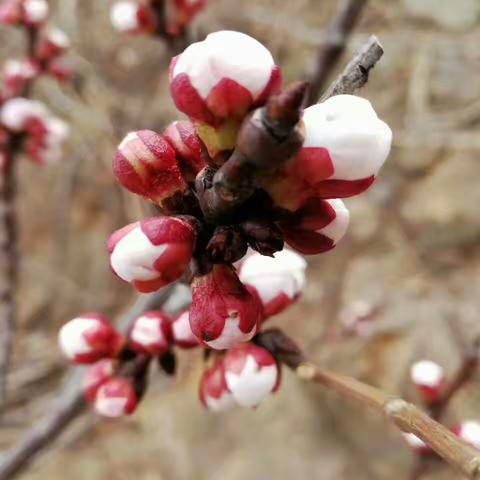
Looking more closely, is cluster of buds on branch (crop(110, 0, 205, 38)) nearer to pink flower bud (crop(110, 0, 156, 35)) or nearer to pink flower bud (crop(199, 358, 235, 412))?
pink flower bud (crop(110, 0, 156, 35))

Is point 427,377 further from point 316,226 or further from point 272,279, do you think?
point 316,226

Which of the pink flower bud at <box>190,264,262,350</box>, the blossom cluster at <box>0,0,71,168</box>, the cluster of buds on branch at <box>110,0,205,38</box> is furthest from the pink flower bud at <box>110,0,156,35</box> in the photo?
the pink flower bud at <box>190,264,262,350</box>

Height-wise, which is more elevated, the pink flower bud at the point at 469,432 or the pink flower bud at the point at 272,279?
the pink flower bud at the point at 272,279

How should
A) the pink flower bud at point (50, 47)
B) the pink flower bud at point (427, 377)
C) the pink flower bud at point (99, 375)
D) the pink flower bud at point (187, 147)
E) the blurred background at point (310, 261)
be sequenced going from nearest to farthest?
1. the pink flower bud at point (187, 147)
2. the pink flower bud at point (99, 375)
3. the pink flower bud at point (427, 377)
4. the pink flower bud at point (50, 47)
5. the blurred background at point (310, 261)

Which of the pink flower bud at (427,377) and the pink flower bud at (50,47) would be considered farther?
the pink flower bud at (50,47)

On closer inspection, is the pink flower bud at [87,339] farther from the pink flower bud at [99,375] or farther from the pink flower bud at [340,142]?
the pink flower bud at [340,142]

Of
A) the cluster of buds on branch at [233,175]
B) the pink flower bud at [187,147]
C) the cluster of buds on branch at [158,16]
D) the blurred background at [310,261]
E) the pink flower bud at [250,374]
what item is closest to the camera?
the cluster of buds on branch at [233,175]

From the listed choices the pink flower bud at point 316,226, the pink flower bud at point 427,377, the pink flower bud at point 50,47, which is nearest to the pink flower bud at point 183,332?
the pink flower bud at point 316,226
